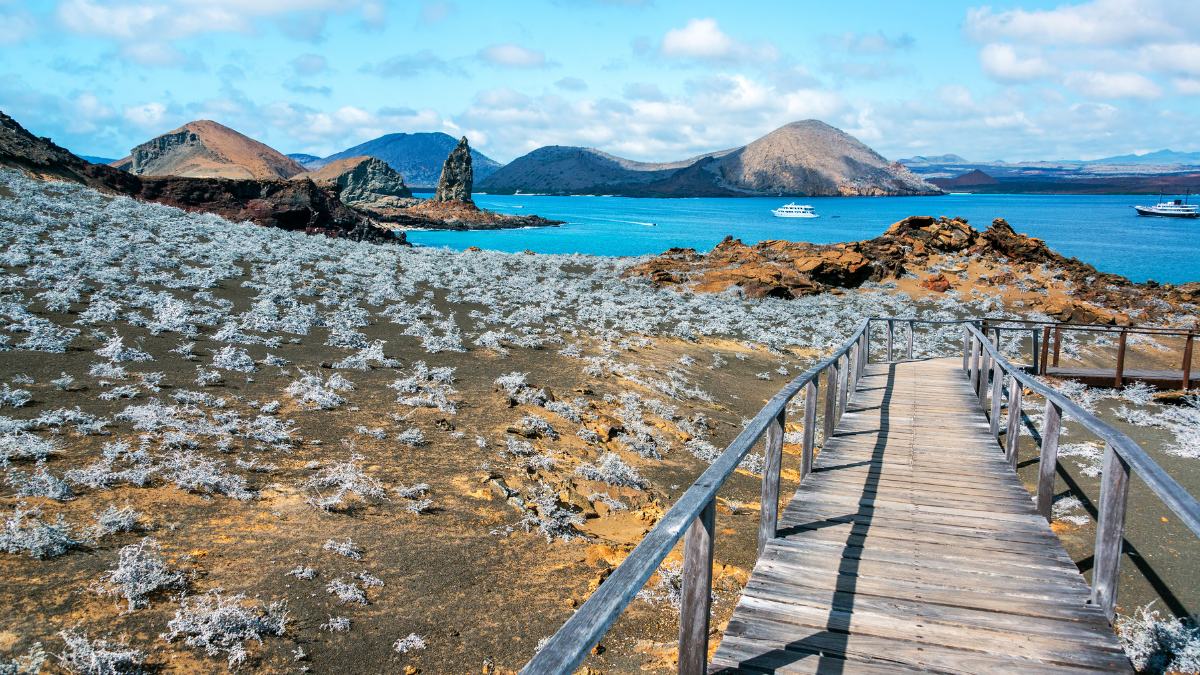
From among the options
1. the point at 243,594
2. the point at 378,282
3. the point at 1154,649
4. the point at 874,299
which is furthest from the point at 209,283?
the point at 874,299

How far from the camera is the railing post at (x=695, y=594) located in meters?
3.58

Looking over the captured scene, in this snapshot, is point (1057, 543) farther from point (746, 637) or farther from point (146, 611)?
point (146, 611)

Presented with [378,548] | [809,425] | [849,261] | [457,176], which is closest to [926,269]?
[849,261]

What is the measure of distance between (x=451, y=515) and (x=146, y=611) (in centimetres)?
307

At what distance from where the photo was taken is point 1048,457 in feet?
21.1

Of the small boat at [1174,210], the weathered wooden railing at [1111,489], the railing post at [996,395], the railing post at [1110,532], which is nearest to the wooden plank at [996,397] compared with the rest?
the railing post at [996,395]

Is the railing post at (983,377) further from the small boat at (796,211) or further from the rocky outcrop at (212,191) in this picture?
the small boat at (796,211)

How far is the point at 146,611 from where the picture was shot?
525 cm

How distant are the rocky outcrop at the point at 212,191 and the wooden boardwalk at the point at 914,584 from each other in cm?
3857

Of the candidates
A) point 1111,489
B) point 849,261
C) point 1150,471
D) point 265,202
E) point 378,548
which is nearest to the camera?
point 1150,471

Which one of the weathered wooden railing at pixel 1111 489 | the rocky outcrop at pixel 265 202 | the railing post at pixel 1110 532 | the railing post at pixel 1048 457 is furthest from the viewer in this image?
the rocky outcrop at pixel 265 202

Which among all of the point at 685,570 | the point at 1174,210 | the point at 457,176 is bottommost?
the point at 685,570

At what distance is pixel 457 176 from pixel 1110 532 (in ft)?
566

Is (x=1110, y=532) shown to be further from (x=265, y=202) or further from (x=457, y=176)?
(x=457, y=176)
